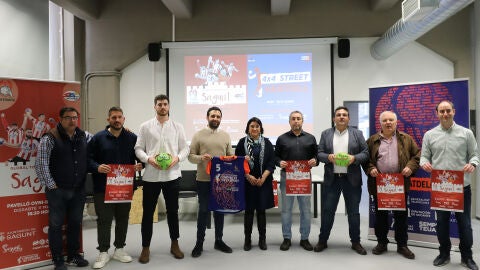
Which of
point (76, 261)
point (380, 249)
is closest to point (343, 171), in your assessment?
point (380, 249)

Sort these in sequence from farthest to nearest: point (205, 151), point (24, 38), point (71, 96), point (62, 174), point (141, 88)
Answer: point (141, 88)
point (24, 38)
point (205, 151)
point (71, 96)
point (62, 174)

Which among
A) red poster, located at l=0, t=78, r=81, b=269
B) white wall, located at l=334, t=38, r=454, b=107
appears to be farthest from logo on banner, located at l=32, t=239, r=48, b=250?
white wall, located at l=334, t=38, r=454, b=107

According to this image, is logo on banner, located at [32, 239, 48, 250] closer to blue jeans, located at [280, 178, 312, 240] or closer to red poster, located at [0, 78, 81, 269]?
red poster, located at [0, 78, 81, 269]

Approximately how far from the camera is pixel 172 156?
332 cm

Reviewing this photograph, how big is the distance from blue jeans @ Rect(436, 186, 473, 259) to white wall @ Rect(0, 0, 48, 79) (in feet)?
17.4

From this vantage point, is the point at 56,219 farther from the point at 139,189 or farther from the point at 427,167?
the point at 427,167

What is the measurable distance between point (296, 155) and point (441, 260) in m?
1.76

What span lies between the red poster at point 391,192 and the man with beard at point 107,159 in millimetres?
2530

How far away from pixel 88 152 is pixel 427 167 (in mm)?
3361

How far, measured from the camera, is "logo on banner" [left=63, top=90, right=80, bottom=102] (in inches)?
132

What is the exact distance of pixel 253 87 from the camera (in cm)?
572

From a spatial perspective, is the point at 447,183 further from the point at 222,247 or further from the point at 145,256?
the point at 145,256

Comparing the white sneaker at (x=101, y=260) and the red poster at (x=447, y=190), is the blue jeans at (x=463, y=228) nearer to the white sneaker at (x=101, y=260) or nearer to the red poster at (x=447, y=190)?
the red poster at (x=447, y=190)

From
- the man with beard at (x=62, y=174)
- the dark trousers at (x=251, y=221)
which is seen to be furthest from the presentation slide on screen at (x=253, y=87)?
the man with beard at (x=62, y=174)
